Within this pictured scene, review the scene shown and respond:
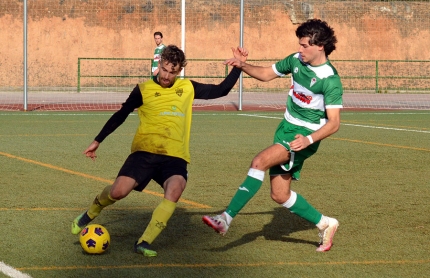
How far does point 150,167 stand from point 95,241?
2.41 feet

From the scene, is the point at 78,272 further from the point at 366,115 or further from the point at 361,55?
the point at 361,55

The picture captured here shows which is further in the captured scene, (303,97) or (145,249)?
(303,97)

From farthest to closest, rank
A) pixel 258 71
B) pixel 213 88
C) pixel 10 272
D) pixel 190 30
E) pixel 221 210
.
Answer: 1. pixel 190 30
2. pixel 221 210
3. pixel 258 71
4. pixel 213 88
5. pixel 10 272

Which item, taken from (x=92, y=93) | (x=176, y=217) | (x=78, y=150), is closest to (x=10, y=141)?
(x=78, y=150)

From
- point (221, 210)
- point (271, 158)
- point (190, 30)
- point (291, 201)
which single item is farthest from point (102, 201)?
point (190, 30)

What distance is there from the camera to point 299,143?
645 centimetres

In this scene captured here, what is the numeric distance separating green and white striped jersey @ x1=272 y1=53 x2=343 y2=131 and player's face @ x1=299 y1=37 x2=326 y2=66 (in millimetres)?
41

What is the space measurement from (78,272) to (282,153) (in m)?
1.81

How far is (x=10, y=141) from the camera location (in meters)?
15.7

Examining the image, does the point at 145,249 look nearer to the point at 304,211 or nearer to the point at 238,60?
the point at 304,211

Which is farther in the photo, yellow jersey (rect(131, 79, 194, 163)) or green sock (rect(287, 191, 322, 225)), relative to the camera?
green sock (rect(287, 191, 322, 225))

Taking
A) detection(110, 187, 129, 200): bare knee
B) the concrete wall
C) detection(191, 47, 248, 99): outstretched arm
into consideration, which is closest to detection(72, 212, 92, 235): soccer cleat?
detection(110, 187, 129, 200): bare knee

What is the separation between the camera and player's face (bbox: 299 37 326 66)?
6809mm

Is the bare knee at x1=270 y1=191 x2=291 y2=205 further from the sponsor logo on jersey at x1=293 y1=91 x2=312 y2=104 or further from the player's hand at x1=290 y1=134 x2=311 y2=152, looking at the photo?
the sponsor logo on jersey at x1=293 y1=91 x2=312 y2=104
